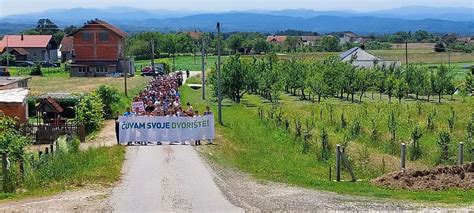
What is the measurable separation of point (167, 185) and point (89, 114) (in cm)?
1487

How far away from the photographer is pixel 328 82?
5359cm

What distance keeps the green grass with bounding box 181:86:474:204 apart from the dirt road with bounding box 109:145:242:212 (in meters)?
1.33

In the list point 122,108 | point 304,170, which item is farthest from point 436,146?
point 122,108

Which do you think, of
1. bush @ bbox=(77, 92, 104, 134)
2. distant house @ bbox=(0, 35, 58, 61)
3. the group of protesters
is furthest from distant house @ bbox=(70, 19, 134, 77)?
bush @ bbox=(77, 92, 104, 134)

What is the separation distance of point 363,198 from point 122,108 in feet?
83.4

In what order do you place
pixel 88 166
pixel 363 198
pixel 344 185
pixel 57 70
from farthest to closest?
pixel 57 70
pixel 88 166
pixel 344 185
pixel 363 198

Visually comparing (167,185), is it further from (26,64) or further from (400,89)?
(26,64)

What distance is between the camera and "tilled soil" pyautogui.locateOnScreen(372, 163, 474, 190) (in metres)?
16.3

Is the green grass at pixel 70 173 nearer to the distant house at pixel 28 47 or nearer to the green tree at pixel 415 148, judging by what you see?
the green tree at pixel 415 148

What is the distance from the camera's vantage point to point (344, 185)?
16688mm

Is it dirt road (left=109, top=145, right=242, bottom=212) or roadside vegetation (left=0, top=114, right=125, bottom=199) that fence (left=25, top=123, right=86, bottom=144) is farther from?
dirt road (left=109, top=145, right=242, bottom=212)

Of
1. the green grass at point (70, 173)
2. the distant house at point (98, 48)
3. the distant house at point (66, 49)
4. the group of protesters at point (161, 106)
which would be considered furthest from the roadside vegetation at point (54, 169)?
the distant house at point (66, 49)

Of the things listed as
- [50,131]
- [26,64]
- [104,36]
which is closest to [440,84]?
[50,131]

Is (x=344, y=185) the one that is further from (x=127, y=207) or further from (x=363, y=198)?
(x=127, y=207)
